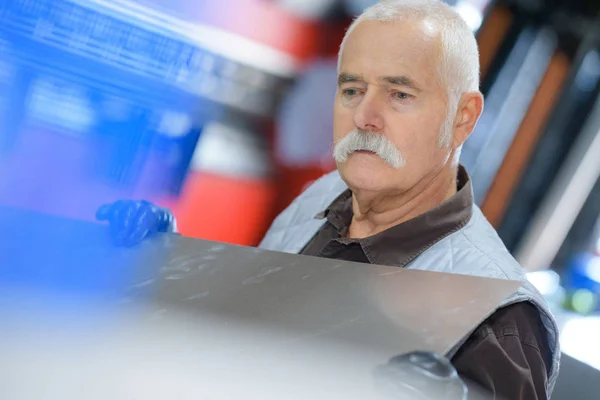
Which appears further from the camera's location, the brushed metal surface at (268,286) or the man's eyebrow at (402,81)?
the man's eyebrow at (402,81)

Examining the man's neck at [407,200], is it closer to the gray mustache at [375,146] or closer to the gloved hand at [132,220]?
the gray mustache at [375,146]

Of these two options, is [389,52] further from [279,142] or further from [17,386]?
[17,386]

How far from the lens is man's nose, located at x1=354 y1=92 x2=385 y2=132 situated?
1.20m

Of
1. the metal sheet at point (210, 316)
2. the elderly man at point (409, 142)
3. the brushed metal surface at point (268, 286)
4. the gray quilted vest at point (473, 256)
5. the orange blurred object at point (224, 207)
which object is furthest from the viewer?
the orange blurred object at point (224, 207)

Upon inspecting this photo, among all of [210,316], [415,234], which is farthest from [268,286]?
[415,234]

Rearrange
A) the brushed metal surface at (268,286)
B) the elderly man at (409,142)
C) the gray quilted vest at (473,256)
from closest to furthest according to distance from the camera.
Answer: the brushed metal surface at (268,286), the gray quilted vest at (473,256), the elderly man at (409,142)

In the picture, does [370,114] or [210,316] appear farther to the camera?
[370,114]

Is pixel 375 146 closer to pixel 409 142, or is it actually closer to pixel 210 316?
pixel 409 142

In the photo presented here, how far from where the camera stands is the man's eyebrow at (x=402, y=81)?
1.19 m

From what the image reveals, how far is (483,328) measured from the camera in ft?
3.04

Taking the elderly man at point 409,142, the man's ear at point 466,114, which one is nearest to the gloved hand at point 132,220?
the elderly man at point 409,142

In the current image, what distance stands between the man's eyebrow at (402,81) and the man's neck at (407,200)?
191 millimetres

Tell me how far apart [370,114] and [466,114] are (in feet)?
0.72

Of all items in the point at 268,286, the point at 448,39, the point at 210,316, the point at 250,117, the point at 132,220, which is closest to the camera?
the point at 210,316
